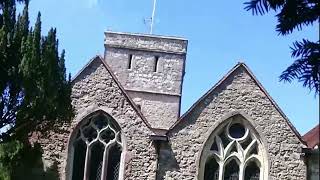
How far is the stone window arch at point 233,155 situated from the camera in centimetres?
1445

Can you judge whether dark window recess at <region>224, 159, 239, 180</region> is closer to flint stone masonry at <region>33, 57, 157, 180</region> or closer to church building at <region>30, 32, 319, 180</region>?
church building at <region>30, 32, 319, 180</region>

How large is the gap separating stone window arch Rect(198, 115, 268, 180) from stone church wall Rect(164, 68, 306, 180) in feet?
0.57

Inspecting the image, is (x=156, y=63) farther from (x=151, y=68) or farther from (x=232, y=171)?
(x=232, y=171)

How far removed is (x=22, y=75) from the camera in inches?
462

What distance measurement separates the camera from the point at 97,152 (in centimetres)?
1471

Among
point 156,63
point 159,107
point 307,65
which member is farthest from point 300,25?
point 156,63

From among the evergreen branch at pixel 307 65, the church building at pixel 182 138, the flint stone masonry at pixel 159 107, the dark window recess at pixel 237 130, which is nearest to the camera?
the evergreen branch at pixel 307 65

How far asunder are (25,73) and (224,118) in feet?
18.0

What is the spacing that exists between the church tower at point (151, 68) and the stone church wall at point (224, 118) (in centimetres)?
715

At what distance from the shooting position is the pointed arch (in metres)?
14.5

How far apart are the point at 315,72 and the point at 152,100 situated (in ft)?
66.0

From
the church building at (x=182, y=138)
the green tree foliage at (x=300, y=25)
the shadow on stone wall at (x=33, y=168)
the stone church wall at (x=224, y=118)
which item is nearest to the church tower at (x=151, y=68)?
the church building at (x=182, y=138)

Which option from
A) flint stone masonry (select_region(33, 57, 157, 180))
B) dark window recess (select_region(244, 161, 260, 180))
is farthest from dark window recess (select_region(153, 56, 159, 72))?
dark window recess (select_region(244, 161, 260, 180))

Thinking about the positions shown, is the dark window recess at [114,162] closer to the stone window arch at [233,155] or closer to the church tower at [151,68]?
the stone window arch at [233,155]
